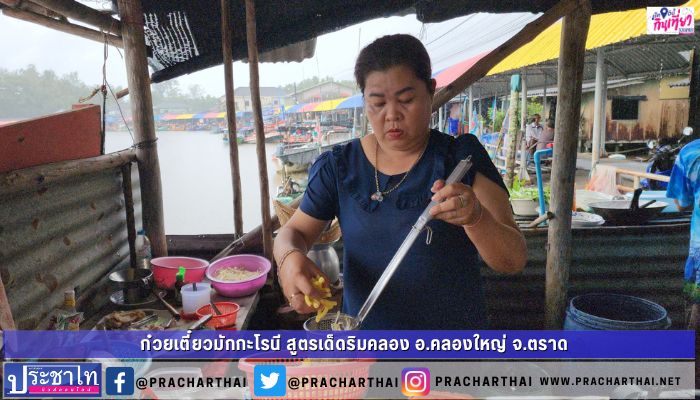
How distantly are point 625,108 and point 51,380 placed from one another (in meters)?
17.9

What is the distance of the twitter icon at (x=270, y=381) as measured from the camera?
1.15 meters

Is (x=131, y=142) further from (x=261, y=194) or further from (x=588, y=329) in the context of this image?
(x=588, y=329)

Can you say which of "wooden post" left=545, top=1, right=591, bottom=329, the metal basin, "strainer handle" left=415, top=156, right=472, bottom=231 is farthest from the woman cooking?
the metal basin

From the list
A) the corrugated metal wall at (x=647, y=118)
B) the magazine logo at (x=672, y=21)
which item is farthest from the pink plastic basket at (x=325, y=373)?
Answer: the corrugated metal wall at (x=647, y=118)

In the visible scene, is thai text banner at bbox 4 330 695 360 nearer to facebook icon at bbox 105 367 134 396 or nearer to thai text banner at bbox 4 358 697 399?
thai text banner at bbox 4 358 697 399

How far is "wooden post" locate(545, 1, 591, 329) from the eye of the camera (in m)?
3.07

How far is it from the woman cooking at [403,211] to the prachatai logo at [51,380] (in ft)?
2.13

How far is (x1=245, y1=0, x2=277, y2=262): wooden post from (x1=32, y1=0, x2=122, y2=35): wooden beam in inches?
33.5

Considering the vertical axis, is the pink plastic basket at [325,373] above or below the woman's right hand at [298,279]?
below

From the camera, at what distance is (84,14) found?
8.86ft

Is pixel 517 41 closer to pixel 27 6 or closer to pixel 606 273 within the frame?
pixel 606 273

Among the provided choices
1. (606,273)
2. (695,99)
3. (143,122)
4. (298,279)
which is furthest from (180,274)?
(695,99)

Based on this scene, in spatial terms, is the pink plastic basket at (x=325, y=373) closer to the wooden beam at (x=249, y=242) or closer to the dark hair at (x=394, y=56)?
the dark hair at (x=394, y=56)

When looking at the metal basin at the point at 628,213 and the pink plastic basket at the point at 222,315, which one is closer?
the pink plastic basket at the point at 222,315
